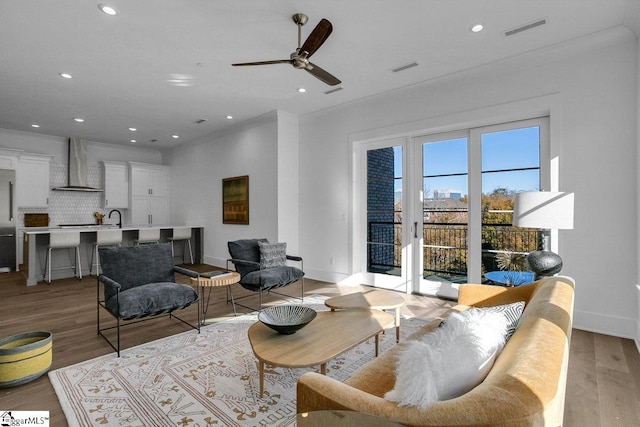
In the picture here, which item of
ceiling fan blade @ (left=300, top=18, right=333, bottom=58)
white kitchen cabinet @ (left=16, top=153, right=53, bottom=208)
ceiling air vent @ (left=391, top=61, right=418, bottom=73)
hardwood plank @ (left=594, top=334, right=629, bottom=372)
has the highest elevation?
ceiling air vent @ (left=391, top=61, right=418, bottom=73)

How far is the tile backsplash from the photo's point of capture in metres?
7.40

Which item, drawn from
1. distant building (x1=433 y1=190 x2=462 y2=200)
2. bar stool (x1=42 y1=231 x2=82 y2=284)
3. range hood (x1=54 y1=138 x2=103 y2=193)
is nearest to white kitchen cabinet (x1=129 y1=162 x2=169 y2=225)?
range hood (x1=54 y1=138 x2=103 y2=193)

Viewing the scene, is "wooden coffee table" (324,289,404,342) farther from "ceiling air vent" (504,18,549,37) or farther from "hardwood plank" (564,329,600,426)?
"ceiling air vent" (504,18,549,37)

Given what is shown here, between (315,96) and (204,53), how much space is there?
1.86m

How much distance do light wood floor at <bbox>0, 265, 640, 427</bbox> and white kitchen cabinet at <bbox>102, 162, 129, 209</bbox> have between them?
9.63 ft

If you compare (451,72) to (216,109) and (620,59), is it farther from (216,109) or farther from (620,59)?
(216,109)

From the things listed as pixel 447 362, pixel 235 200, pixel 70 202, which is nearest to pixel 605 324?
pixel 447 362

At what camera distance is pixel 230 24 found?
3.07 m

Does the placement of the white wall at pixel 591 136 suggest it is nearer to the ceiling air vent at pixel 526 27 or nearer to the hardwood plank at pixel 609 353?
the hardwood plank at pixel 609 353

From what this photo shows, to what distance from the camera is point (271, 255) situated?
428 cm

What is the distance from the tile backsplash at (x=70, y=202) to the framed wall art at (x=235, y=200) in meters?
3.54

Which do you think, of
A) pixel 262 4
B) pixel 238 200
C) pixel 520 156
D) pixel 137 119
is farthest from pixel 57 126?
pixel 520 156

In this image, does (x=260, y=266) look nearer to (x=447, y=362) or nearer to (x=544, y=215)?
(x=544, y=215)

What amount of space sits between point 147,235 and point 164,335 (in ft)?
13.1
